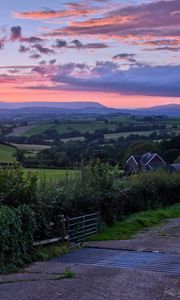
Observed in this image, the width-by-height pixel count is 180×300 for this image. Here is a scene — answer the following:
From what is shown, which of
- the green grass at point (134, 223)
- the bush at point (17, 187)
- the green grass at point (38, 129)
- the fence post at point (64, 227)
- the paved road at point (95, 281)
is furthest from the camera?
the green grass at point (38, 129)

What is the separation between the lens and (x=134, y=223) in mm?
20000

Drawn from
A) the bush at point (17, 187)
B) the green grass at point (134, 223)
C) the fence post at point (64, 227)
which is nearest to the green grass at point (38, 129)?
the green grass at point (134, 223)

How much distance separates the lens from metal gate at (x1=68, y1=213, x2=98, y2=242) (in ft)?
50.9

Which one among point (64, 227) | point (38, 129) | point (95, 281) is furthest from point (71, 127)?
point (95, 281)

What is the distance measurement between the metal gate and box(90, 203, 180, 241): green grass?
0.27 meters

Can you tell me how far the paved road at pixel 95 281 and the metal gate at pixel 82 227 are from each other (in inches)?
50.5

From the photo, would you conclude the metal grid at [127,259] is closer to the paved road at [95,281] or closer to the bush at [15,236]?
the paved road at [95,281]

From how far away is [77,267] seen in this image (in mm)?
11961

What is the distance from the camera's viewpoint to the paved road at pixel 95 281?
945 centimetres

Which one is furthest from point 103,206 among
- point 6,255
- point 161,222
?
point 6,255

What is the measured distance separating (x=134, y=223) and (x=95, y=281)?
377 inches

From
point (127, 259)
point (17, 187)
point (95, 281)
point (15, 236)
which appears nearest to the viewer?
point (95, 281)

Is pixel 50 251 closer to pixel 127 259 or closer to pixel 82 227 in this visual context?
pixel 127 259

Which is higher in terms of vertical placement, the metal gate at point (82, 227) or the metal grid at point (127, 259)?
the metal gate at point (82, 227)
